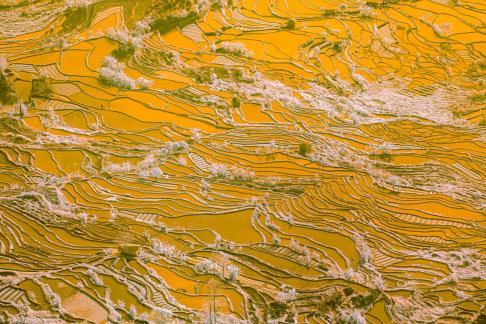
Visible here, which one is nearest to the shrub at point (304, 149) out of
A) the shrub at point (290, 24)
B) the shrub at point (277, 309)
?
the shrub at point (277, 309)

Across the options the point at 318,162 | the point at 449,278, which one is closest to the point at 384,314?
the point at 449,278

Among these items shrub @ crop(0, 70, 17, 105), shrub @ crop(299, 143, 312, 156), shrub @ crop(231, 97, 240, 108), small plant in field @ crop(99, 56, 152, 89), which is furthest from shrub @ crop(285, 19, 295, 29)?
shrub @ crop(0, 70, 17, 105)

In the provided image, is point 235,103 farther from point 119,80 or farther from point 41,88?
point 41,88

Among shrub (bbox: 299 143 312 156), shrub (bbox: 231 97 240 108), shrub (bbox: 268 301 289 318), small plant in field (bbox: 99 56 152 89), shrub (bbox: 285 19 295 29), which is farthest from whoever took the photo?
shrub (bbox: 285 19 295 29)

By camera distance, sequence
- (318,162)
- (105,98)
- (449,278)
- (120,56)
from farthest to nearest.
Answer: (120,56) < (105,98) < (318,162) < (449,278)

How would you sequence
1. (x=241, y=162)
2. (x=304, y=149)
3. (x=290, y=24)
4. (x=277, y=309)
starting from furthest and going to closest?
(x=290, y=24) → (x=304, y=149) → (x=241, y=162) → (x=277, y=309)

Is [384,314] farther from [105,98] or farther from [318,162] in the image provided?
[105,98]

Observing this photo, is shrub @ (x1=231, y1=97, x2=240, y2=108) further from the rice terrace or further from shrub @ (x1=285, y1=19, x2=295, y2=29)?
shrub @ (x1=285, y1=19, x2=295, y2=29)

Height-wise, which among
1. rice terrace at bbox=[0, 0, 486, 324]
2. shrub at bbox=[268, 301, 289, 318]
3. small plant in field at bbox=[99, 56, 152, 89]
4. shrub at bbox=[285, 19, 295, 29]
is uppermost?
shrub at bbox=[285, 19, 295, 29]

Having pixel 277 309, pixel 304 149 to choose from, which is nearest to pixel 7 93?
pixel 304 149
